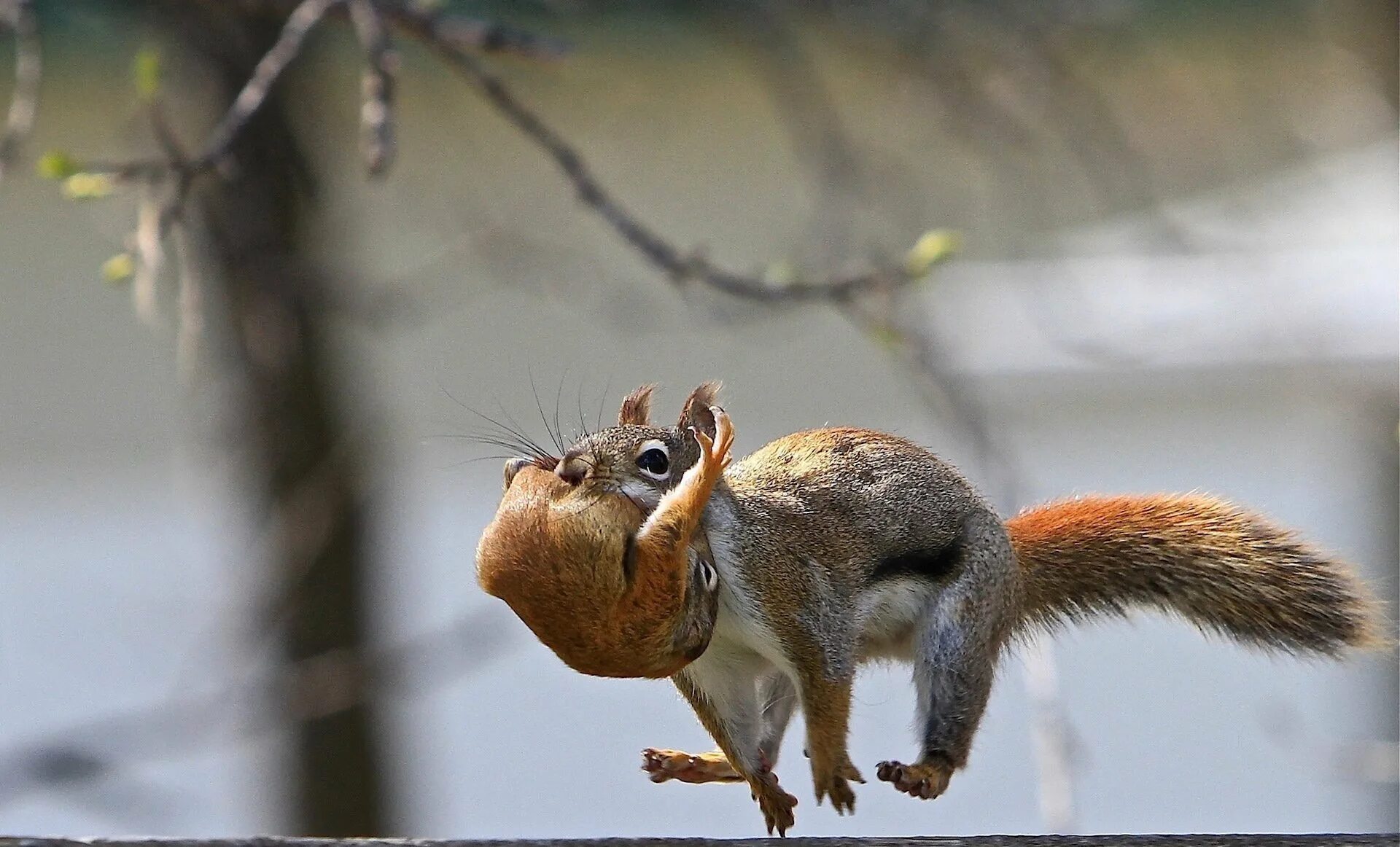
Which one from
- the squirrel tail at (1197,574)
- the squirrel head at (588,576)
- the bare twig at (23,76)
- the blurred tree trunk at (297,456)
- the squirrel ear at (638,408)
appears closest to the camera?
the squirrel head at (588,576)

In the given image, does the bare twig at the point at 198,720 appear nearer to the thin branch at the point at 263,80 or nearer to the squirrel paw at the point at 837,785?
the thin branch at the point at 263,80

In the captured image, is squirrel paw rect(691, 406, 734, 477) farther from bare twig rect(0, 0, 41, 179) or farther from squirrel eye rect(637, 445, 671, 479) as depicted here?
bare twig rect(0, 0, 41, 179)

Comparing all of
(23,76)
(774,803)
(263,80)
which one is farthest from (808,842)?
(23,76)

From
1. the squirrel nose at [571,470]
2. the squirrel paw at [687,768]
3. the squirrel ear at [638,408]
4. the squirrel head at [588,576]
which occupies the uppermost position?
the squirrel ear at [638,408]

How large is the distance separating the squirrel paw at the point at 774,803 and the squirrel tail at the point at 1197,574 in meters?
0.54

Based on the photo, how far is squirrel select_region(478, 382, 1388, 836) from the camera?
1319 millimetres

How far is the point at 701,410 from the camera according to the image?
1.65m

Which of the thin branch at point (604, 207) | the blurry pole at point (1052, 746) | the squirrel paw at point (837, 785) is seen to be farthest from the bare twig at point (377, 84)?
the blurry pole at point (1052, 746)

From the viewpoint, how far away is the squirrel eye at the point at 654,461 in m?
1.56

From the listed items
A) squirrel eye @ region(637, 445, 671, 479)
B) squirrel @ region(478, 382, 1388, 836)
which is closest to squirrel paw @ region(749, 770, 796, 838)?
squirrel @ region(478, 382, 1388, 836)

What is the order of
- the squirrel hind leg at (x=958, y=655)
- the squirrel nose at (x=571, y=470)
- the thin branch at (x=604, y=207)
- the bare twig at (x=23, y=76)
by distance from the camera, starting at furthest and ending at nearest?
the bare twig at (x=23, y=76)
the thin branch at (x=604, y=207)
the squirrel hind leg at (x=958, y=655)
the squirrel nose at (x=571, y=470)

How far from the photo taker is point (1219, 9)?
8.44 m

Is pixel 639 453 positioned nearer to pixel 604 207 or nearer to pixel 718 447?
pixel 718 447

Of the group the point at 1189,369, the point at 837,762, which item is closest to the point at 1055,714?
the point at 837,762
